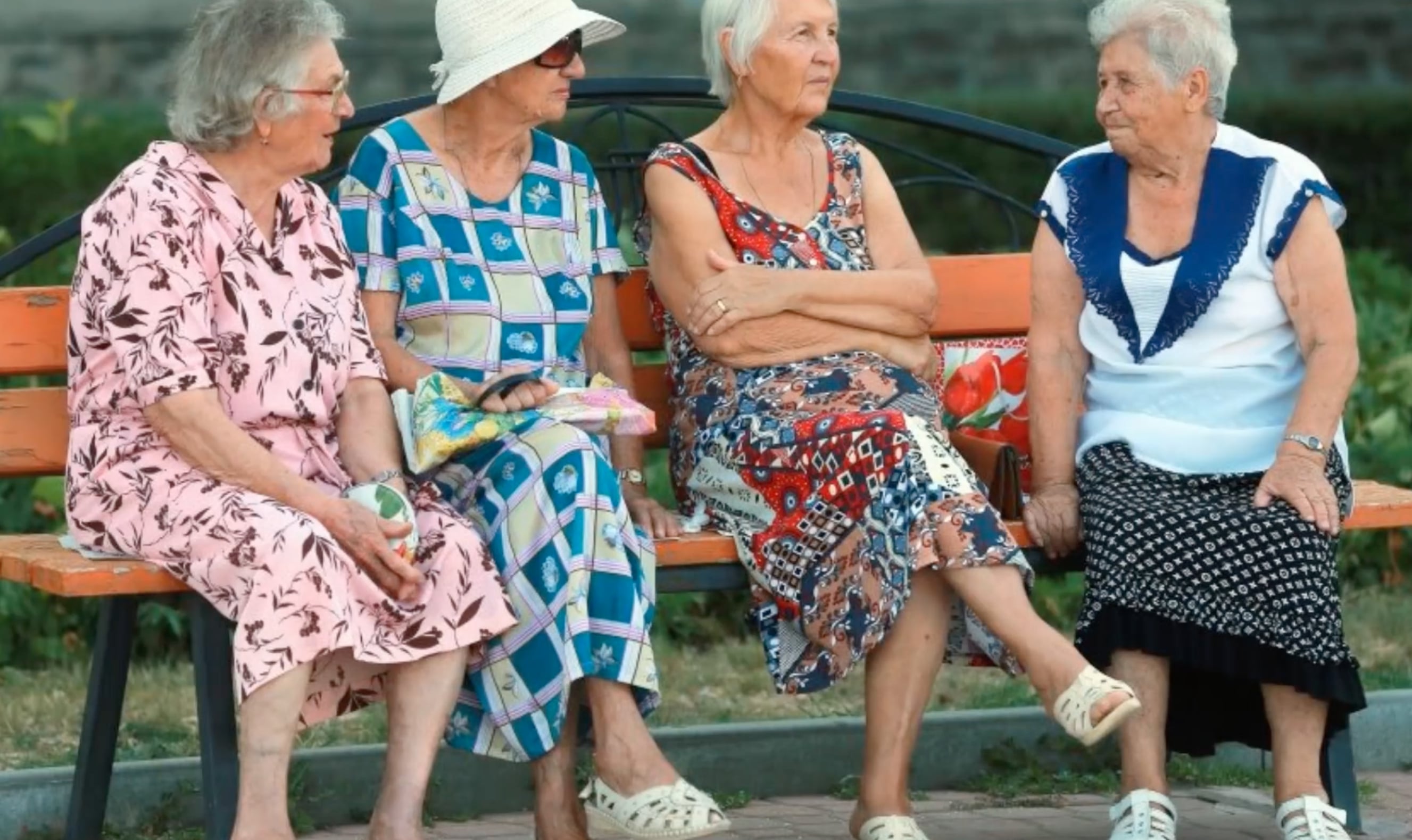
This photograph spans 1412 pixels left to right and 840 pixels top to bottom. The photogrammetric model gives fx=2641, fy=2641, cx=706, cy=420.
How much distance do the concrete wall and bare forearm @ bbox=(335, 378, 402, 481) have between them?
159 inches

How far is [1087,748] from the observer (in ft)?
18.2

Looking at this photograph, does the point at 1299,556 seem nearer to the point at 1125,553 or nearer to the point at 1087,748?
the point at 1125,553

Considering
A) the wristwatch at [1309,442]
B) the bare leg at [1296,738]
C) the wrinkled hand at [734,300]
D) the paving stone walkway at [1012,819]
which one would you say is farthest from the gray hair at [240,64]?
the bare leg at [1296,738]

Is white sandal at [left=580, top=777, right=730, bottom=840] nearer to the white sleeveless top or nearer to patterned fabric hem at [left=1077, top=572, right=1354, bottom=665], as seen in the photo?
patterned fabric hem at [left=1077, top=572, right=1354, bottom=665]

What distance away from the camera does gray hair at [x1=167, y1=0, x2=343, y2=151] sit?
179 inches

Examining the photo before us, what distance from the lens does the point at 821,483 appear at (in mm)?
4785

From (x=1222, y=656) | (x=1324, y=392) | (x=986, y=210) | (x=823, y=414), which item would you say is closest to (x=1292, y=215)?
(x=1324, y=392)

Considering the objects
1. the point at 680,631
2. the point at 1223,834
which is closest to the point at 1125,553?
the point at 1223,834

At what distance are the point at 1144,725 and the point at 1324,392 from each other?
72 centimetres

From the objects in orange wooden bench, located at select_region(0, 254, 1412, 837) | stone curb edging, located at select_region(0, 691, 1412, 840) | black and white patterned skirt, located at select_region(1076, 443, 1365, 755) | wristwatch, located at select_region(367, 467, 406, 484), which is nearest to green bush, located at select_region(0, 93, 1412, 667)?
orange wooden bench, located at select_region(0, 254, 1412, 837)

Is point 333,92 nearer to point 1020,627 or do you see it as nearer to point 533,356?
point 533,356

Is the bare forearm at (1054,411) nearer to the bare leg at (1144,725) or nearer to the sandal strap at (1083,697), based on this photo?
the bare leg at (1144,725)

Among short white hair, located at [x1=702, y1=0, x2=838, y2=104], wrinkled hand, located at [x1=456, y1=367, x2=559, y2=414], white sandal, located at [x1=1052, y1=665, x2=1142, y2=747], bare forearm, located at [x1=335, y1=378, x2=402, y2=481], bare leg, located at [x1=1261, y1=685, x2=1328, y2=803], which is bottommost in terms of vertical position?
bare leg, located at [x1=1261, y1=685, x2=1328, y2=803]

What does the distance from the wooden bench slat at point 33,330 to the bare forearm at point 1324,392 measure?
90.1 inches
